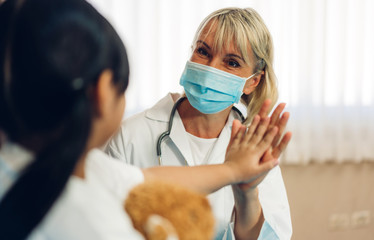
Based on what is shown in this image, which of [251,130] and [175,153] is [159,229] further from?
[175,153]

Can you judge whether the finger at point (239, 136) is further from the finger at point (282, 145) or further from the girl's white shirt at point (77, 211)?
the girl's white shirt at point (77, 211)

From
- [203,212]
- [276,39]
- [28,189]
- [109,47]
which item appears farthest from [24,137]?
[276,39]

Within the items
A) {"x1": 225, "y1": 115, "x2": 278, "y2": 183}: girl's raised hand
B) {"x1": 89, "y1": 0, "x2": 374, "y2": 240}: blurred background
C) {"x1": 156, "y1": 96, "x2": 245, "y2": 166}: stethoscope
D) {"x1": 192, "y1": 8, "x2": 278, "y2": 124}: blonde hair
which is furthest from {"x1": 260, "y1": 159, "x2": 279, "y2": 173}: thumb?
{"x1": 89, "y1": 0, "x2": 374, "y2": 240}: blurred background

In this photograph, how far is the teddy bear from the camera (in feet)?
1.90

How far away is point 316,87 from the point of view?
2617 millimetres

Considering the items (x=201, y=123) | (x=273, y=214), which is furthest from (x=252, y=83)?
(x=273, y=214)

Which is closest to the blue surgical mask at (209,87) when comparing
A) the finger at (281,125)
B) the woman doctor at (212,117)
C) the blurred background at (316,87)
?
the woman doctor at (212,117)

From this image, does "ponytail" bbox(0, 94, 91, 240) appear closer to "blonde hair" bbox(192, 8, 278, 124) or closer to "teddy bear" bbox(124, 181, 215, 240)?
"teddy bear" bbox(124, 181, 215, 240)

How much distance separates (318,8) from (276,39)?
36cm

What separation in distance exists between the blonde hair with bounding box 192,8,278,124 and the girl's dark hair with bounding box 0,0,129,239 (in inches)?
39.4

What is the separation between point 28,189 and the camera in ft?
1.86

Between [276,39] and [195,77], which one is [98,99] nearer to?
[195,77]

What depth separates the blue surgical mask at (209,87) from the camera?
5.04 ft

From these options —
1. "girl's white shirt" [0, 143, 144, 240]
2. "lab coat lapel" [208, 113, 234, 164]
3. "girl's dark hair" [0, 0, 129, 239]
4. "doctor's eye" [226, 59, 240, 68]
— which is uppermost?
"girl's dark hair" [0, 0, 129, 239]
